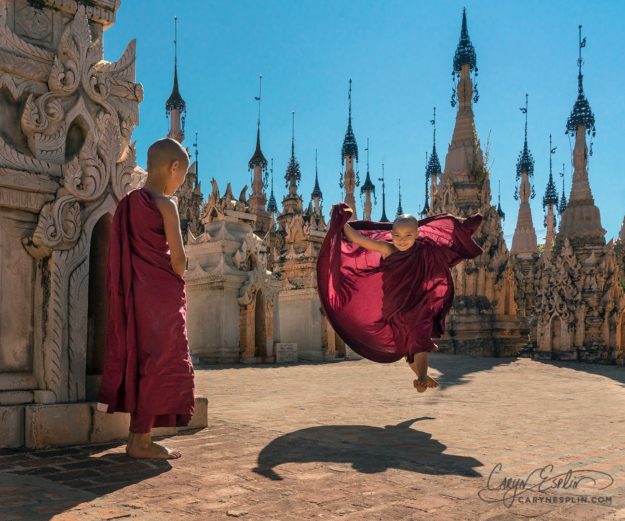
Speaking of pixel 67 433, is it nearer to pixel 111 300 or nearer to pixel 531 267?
pixel 111 300

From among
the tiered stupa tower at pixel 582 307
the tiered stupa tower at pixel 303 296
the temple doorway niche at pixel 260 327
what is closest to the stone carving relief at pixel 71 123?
the temple doorway niche at pixel 260 327

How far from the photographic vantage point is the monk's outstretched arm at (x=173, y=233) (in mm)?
4480

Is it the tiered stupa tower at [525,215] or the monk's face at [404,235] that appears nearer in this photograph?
the monk's face at [404,235]

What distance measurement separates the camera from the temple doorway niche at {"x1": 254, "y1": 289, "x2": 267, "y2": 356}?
58.6ft

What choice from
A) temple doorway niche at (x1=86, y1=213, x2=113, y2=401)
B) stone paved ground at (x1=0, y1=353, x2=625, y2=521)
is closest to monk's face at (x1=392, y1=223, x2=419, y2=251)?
stone paved ground at (x1=0, y1=353, x2=625, y2=521)

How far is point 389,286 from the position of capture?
7496 mm

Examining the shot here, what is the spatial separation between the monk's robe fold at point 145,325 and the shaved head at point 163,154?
25 cm

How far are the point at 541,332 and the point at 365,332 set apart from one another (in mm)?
19374

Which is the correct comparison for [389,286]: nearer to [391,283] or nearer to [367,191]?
[391,283]

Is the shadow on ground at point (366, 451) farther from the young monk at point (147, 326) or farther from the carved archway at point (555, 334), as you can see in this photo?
the carved archway at point (555, 334)

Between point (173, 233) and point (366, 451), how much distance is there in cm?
207

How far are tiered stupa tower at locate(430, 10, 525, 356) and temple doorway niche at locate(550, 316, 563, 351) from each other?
1383 millimetres

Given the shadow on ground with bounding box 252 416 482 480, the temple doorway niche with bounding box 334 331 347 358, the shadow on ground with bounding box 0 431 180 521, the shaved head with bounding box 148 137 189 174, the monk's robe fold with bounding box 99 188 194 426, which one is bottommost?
the temple doorway niche with bounding box 334 331 347 358

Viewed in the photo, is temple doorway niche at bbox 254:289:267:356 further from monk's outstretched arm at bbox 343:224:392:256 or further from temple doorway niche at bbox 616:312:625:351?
temple doorway niche at bbox 616:312:625:351
